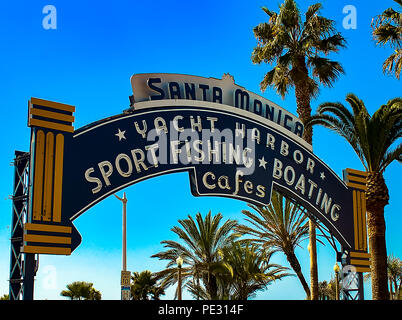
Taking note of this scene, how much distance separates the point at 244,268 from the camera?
33.8 metres

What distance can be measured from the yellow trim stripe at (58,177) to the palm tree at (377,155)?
1243 cm

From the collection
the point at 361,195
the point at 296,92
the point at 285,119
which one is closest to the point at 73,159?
the point at 285,119

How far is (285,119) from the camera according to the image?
20.6 metres

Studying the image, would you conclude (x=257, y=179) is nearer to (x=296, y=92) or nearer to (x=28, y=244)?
(x=28, y=244)

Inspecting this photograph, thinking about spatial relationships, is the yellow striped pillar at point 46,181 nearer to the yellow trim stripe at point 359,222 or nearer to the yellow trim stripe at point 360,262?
the yellow trim stripe at point 360,262

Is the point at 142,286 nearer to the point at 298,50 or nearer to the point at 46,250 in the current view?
the point at 298,50

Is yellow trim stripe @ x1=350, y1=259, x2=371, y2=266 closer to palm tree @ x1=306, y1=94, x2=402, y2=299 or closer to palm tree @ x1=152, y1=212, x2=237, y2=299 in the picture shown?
palm tree @ x1=306, y1=94, x2=402, y2=299

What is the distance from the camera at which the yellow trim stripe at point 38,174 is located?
48.4 feet

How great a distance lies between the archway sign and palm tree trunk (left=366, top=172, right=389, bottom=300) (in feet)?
3.05

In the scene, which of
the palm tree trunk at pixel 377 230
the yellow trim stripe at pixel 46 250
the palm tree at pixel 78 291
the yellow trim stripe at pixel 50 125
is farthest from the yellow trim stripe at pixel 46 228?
the palm tree at pixel 78 291

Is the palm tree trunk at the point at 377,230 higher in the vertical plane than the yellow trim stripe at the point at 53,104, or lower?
lower

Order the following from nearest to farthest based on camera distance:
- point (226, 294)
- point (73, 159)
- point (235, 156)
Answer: point (73, 159), point (235, 156), point (226, 294)

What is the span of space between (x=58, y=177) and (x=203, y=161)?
183 inches

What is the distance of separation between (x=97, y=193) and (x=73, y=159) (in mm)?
1121
